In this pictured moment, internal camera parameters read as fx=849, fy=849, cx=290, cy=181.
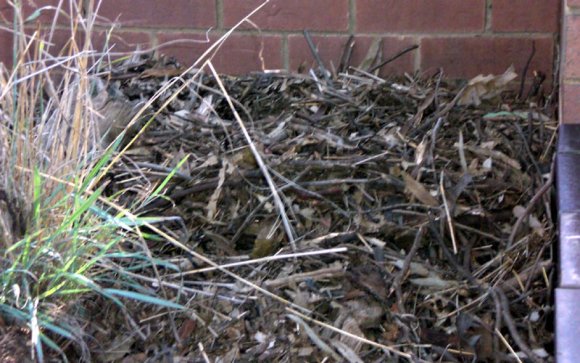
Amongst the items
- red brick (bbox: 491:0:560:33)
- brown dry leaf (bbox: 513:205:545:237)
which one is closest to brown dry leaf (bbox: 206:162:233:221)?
brown dry leaf (bbox: 513:205:545:237)

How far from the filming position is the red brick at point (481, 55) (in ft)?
8.84

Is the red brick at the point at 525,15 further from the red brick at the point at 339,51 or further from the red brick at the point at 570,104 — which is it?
the red brick at the point at 570,104

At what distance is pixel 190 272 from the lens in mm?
1849

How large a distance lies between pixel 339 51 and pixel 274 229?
103 centimetres

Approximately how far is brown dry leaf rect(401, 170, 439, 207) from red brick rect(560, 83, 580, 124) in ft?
1.92

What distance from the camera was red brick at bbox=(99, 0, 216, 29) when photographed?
9.34 ft

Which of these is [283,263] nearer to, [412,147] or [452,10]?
[412,147]

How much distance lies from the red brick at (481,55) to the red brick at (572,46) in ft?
1.12

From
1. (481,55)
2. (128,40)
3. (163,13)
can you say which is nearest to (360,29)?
(481,55)

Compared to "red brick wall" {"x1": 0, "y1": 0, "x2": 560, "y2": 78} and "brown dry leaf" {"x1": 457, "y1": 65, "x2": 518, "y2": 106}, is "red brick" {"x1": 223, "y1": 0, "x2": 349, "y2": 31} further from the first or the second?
"brown dry leaf" {"x1": 457, "y1": 65, "x2": 518, "y2": 106}

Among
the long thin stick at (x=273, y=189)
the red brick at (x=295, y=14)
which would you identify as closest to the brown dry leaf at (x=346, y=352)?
the long thin stick at (x=273, y=189)

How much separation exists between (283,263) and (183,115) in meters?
0.69

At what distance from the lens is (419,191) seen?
6.54ft

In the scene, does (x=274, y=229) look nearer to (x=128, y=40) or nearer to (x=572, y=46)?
(x=572, y=46)
